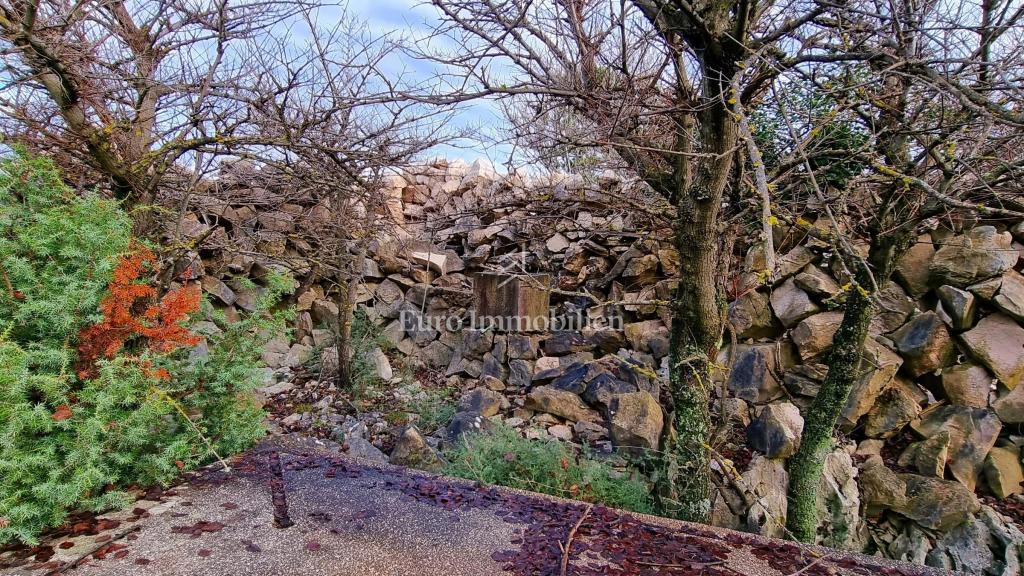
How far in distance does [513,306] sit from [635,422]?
2134 millimetres

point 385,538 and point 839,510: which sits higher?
point 385,538

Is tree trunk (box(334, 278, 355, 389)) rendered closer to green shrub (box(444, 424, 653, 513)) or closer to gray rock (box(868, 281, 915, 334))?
green shrub (box(444, 424, 653, 513))

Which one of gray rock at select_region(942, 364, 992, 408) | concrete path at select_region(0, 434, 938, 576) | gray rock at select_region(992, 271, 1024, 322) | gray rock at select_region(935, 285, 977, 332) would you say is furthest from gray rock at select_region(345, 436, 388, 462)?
gray rock at select_region(992, 271, 1024, 322)

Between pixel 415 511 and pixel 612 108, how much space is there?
2.13 meters

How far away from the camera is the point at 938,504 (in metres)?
3.26

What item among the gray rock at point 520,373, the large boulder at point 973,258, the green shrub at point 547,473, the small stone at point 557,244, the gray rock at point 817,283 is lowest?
the green shrub at point 547,473

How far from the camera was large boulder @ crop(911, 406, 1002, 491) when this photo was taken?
3496 millimetres

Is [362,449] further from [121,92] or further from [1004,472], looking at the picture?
[1004,472]

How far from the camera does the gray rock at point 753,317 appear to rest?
13.9 feet

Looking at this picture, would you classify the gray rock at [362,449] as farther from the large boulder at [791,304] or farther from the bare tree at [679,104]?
the large boulder at [791,304]

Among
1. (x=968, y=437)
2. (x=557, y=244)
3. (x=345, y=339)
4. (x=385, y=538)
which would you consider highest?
(x=557, y=244)

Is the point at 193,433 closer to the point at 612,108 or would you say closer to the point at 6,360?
the point at 6,360

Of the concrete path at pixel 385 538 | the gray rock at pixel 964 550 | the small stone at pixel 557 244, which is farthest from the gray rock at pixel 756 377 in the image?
the small stone at pixel 557 244

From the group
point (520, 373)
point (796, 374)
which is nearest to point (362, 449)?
point (520, 373)
